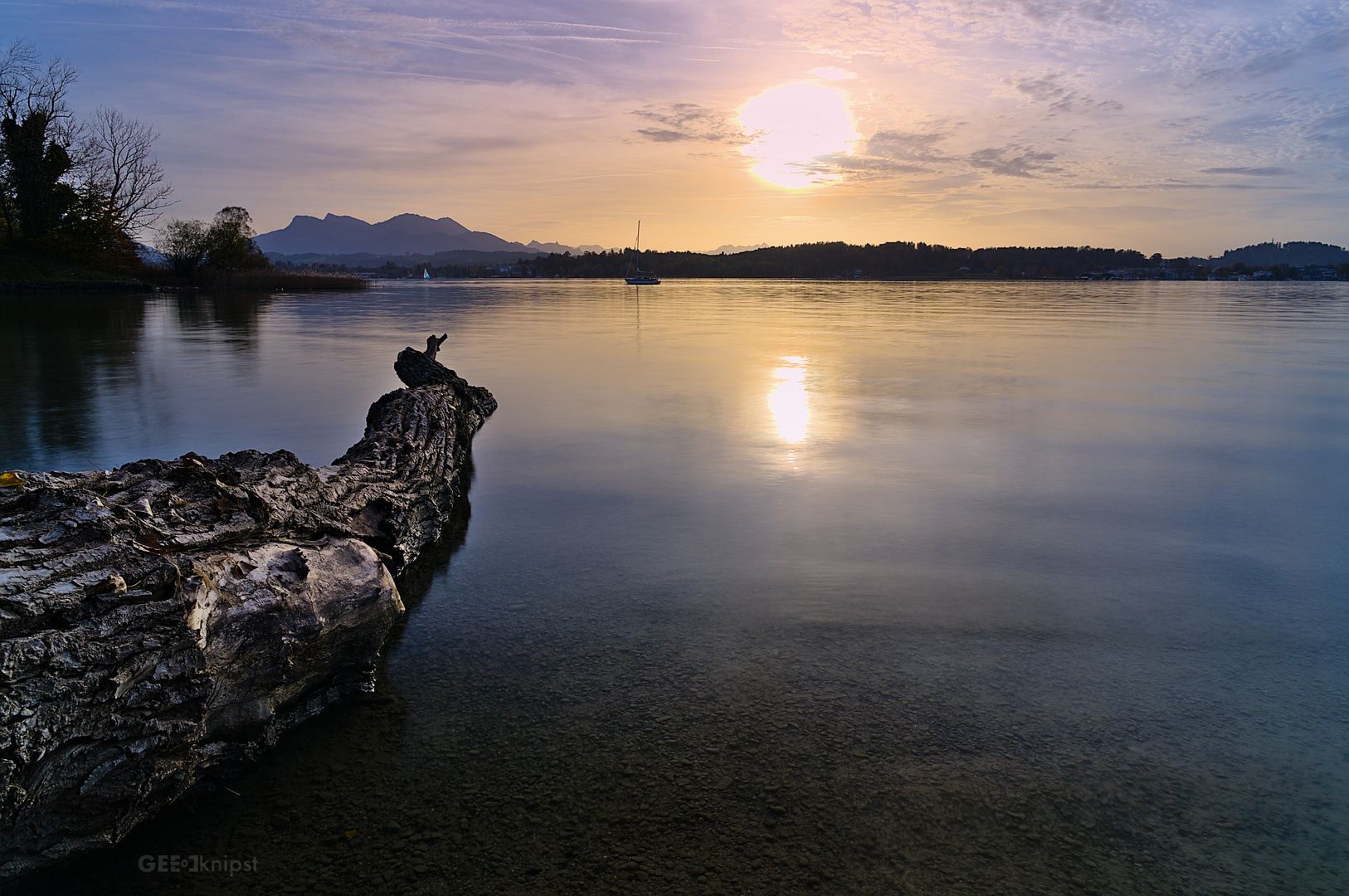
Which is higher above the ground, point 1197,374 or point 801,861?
point 1197,374

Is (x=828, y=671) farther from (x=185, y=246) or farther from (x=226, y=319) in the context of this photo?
(x=185, y=246)

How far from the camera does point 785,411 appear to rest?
312 inches

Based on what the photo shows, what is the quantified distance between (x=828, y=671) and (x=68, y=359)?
1318 cm

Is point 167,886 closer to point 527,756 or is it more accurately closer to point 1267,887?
point 527,756

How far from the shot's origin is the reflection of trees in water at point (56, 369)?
20.6ft

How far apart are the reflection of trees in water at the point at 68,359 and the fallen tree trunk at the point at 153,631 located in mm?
3686

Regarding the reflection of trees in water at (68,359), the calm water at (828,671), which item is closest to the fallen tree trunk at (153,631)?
the calm water at (828,671)

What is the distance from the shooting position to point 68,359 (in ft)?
37.8

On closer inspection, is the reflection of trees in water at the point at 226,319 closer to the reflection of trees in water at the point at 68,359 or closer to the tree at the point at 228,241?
the reflection of trees in water at the point at 68,359

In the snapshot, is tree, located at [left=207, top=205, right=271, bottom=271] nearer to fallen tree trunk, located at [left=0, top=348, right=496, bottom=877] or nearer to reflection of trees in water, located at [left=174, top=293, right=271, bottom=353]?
reflection of trees in water, located at [left=174, top=293, right=271, bottom=353]

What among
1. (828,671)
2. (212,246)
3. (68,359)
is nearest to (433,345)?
(68,359)

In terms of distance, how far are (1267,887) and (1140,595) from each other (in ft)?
5.81

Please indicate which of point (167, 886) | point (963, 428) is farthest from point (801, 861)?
point (963, 428)

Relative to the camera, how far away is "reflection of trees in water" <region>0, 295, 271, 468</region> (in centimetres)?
621
